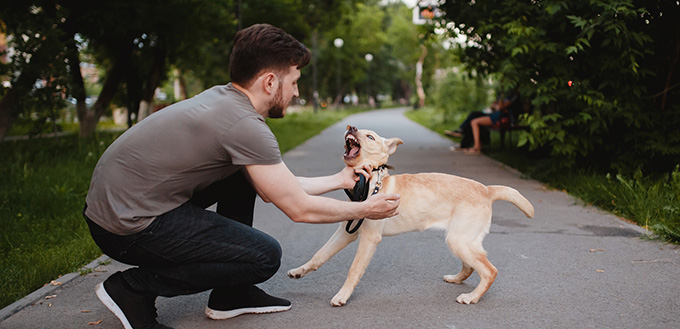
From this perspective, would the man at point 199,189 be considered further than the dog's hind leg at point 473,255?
No

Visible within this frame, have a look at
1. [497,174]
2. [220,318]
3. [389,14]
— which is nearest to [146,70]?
[497,174]

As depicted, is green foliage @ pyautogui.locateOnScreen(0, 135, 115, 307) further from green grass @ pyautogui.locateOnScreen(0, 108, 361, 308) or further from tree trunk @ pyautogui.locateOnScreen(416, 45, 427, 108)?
tree trunk @ pyautogui.locateOnScreen(416, 45, 427, 108)

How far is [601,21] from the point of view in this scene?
685 cm

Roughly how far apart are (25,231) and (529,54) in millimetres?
6425

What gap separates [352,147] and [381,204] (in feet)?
1.73

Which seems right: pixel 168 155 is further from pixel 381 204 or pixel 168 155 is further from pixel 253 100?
pixel 381 204

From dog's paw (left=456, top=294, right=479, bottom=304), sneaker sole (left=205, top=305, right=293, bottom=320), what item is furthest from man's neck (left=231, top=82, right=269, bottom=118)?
dog's paw (left=456, top=294, right=479, bottom=304)

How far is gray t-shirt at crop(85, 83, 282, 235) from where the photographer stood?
2980 millimetres

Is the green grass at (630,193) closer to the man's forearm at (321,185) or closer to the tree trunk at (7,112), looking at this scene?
the man's forearm at (321,185)

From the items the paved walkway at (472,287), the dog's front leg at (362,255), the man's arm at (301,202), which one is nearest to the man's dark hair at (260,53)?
→ the man's arm at (301,202)

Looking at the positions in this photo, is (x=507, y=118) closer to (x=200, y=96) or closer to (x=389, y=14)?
(x=200, y=96)

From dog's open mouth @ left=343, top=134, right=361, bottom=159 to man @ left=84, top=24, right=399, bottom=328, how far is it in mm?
431

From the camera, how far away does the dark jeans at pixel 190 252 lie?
3.09 m

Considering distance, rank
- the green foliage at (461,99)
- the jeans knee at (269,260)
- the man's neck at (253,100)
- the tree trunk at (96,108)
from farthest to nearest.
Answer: the green foliage at (461,99), the tree trunk at (96,108), the jeans knee at (269,260), the man's neck at (253,100)
